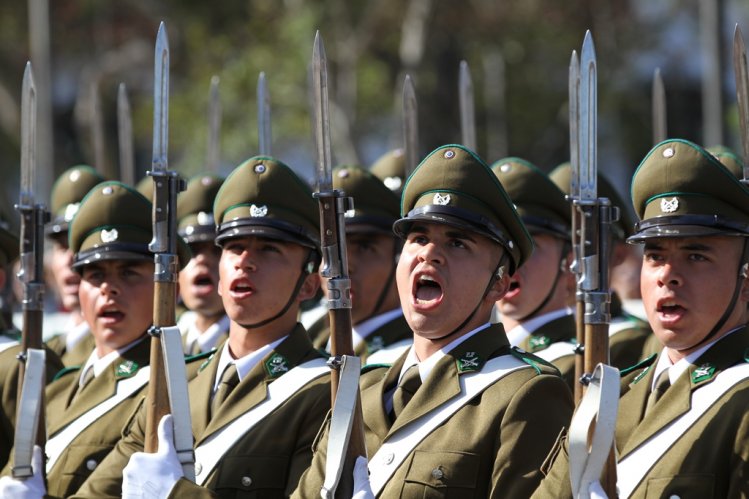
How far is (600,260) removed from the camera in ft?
14.9

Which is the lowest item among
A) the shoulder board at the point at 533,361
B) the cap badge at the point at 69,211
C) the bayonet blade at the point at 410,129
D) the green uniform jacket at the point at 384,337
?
the shoulder board at the point at 533,361

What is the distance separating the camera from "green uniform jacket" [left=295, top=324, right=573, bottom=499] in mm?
4684

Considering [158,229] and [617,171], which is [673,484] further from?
[617,171]

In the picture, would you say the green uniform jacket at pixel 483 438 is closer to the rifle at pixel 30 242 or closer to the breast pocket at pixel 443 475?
the breast pocket at pixel 443 475

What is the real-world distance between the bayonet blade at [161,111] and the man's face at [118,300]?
132cm

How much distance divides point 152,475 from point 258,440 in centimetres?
57

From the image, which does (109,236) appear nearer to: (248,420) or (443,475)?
(248,420)

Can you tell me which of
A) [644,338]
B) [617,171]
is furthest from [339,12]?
[644,338]

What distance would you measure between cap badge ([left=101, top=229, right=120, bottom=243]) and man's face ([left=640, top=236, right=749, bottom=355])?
8.88 ft

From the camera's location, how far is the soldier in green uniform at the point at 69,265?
26.0 feet

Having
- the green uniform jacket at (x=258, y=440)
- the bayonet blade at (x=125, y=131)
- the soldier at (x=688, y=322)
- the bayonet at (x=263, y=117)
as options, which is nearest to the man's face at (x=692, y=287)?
the soldier at (x=688, y=322)

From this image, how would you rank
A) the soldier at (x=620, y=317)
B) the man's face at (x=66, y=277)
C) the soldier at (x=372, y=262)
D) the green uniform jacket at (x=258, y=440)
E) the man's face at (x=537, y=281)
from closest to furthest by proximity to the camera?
the green uniform jacket at (x=258, y=440), the soldier at (x=620, y=317), the man's face at (x=537, y=281), the soldier at (x=372, y=262), the man's face at (x=66, y=277)

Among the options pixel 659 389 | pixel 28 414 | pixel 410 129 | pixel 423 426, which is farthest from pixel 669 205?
pixel 410 129

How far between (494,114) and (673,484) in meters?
19.1
